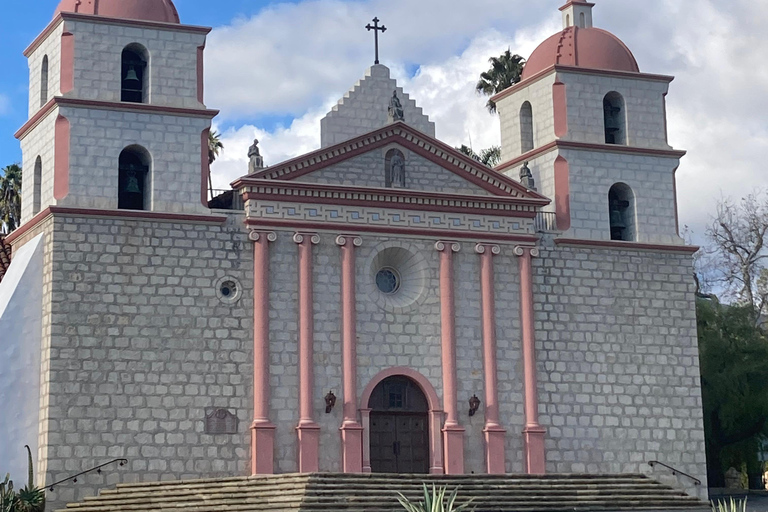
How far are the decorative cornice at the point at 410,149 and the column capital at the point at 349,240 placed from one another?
1651 millimetres

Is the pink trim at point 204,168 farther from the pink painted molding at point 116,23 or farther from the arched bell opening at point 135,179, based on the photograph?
the pink painted molding at point 116,23

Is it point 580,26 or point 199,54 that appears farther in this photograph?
point 580,26

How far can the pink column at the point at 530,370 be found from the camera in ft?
94.7

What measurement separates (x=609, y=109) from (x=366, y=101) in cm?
626

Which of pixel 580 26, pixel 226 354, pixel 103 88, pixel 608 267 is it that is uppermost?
pixel 580 26

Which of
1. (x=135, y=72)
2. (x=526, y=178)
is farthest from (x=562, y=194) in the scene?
(x=135, y=72)

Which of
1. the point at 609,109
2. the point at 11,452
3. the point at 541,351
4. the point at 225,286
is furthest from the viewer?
the point at 609,109

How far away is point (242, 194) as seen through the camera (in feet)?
92.7

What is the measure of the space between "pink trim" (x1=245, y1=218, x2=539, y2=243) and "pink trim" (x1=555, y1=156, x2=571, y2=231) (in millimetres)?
1002

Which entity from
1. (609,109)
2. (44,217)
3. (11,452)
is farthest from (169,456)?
(609,109)

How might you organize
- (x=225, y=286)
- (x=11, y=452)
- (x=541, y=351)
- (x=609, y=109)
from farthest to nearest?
1. (x=609, y=109)
2. (x=541, y=351)
3. (x=225, y=286)
4. (x=11, y=452)

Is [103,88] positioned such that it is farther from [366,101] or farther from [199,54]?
[366,101]

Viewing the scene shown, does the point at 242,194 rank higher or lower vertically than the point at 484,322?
higher

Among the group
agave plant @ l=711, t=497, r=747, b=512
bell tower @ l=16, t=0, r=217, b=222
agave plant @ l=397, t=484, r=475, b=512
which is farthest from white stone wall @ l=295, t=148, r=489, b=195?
agave plant @ l=711, t=497, r=747, b=512
